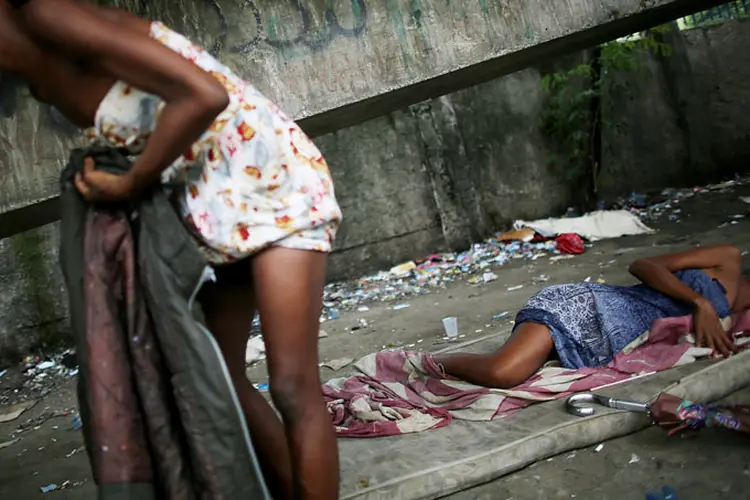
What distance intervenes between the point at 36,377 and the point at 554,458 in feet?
12.4

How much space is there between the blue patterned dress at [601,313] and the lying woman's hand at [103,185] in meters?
1.88

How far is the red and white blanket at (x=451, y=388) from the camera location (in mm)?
2672

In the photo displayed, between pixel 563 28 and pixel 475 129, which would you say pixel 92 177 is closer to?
pixel 563 28

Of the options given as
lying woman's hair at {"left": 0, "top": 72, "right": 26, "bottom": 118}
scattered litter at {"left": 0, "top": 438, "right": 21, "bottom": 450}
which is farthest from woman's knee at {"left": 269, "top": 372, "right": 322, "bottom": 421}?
scattered litter at {"left": 0, "top": 438, "right": 21, "bottom": 450}

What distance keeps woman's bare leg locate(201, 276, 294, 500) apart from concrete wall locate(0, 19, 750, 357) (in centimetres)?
403

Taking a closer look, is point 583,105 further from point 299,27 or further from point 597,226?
point 299,27

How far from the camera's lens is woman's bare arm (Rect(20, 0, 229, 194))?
135 cm

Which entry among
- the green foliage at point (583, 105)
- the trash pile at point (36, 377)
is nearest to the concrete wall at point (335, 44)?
the trash pile at point (36, 377)

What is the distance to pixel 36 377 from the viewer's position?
4.86m

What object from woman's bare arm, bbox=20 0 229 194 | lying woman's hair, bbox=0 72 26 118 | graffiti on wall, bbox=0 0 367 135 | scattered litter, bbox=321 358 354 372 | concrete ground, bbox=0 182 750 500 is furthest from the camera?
scattered litter, bbox=321 358 354 372

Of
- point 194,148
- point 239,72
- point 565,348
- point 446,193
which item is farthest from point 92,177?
point 446,193

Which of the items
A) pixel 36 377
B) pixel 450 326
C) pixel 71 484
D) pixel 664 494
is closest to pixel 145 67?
pixel 664 494

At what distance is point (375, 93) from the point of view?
290 cm

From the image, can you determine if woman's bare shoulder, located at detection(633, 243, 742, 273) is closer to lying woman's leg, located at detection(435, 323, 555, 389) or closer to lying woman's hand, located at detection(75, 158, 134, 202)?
lying woman's leg, located at detection(435, 323, 555, 389)
